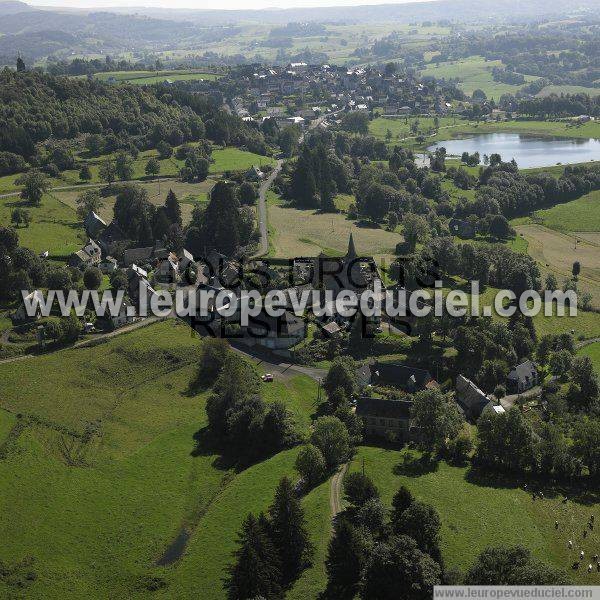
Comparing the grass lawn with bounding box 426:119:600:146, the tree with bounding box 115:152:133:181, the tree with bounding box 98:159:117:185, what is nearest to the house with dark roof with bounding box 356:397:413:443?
the tree with bounding box 98:159:117:185

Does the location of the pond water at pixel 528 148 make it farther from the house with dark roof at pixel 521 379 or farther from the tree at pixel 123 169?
the house with dark roof at pixel 521 379

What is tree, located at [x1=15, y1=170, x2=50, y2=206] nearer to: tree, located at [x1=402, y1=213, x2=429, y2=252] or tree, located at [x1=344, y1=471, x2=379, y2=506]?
tree, located at [x1=402, y1=213, x2=429, y2=252]

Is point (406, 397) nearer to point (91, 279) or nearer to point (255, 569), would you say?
point (255, 569)

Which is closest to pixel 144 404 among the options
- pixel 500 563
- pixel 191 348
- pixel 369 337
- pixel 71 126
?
pixel 191 348

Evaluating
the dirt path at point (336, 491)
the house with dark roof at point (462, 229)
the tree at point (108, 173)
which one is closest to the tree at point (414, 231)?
the house with dark roof at point (462, 229)

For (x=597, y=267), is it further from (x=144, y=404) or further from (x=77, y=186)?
(x=77, y=186)

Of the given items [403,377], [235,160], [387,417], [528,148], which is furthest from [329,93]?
[387,417]
